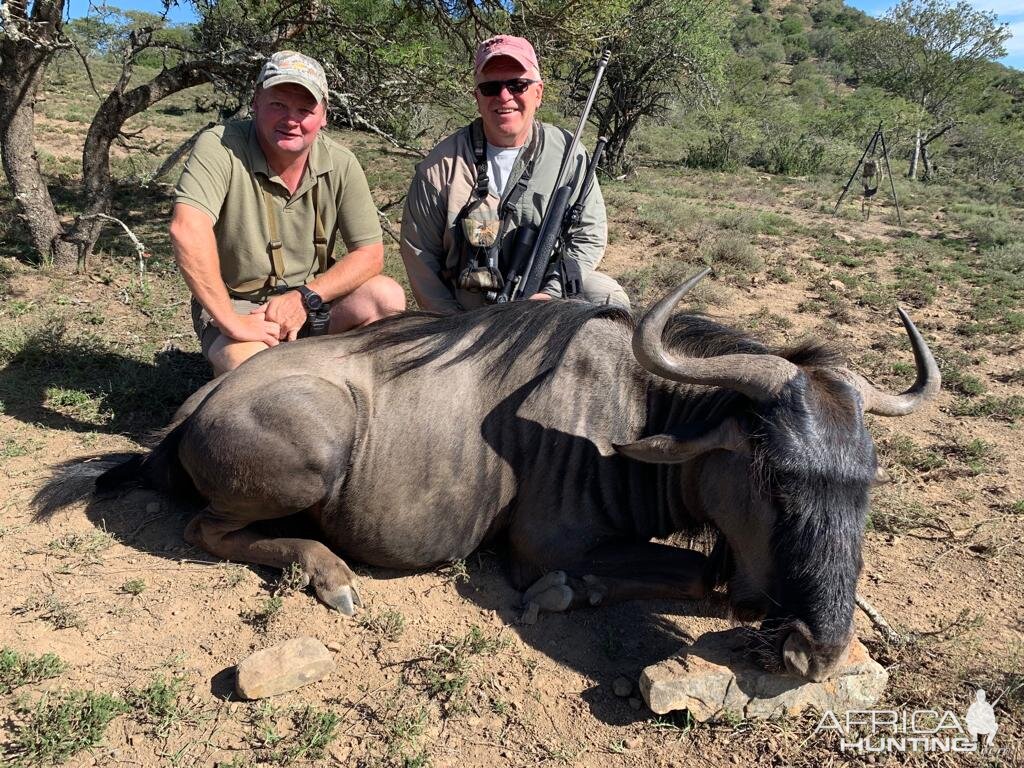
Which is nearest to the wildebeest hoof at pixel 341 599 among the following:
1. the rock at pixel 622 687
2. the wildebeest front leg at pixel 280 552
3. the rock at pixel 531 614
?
the wildebeest front leg at pixel 280 552

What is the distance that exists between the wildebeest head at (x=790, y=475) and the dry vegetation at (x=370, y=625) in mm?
330

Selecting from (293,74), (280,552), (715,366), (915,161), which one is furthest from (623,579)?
(915,161)

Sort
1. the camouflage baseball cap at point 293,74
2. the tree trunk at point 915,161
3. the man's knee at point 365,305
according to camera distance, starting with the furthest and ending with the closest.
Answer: the tree trunk at point 915,161, the man's knee at point 365,305, the camouflage baseball cap at point 293,74

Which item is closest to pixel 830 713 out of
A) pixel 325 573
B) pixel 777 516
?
pixel 777 516

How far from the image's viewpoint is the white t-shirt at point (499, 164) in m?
4.93

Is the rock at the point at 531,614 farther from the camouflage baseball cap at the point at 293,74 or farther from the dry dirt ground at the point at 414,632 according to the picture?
the camouflage baseball cap at the point at 293,74

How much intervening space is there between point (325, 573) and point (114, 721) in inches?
39.5

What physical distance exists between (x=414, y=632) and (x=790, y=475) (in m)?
1.74

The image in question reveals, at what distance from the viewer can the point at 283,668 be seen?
9.19ft

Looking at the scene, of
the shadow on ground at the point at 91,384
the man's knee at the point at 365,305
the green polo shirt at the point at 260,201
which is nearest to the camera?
the green polo shirt at the point at 260,201

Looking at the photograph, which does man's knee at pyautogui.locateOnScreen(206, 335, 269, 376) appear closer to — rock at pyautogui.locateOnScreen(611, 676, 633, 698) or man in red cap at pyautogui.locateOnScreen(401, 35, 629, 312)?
man in red cap at pyautogui.locateOnScreen(401, 35, 629, 312)

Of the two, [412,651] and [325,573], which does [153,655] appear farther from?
[412,651]

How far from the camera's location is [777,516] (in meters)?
2.78

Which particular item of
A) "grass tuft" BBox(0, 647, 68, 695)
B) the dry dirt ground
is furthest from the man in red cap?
"grass tuft" BBox(0, 647, 68, 695)
